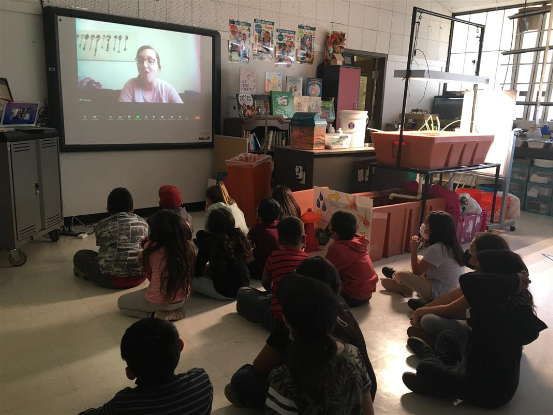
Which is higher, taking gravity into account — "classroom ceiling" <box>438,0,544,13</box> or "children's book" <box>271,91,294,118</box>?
"classroom ceiling" <box>438,0,544,13</box>

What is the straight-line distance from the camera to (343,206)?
4.03 metres

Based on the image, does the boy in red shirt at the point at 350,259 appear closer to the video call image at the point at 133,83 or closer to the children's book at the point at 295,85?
the video call image at the point at 133,83

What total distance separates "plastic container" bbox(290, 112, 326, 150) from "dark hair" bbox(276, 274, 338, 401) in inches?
140

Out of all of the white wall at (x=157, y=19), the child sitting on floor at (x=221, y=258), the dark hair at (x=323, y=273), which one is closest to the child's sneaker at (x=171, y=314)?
the child sitting on floor at (x=221, y=258)

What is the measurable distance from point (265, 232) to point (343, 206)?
1.02 meters

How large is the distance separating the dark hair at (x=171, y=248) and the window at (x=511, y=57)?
6410 mm

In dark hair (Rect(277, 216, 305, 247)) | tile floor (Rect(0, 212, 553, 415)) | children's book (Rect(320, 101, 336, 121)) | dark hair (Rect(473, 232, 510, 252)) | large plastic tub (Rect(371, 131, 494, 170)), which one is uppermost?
children's book (Rect(320, 101, 336, 121))

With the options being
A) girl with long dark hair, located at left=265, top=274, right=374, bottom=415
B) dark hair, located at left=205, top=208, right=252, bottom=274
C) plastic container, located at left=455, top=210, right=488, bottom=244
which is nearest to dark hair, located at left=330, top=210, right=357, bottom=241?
dark hair, located at left=205, top=208, right=252, bottom=274

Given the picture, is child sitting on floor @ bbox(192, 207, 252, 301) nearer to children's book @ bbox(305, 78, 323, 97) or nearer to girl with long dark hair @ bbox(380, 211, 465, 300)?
girl with long dark hair @ bbox(380, 211, 465, 300)

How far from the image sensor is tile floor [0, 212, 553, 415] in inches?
81.4

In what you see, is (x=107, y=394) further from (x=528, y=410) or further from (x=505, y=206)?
(x=505, y=206)

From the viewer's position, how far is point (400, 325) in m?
2.86

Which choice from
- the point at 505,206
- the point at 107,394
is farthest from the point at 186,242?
the point at 505,206

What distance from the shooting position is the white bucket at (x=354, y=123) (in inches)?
199
